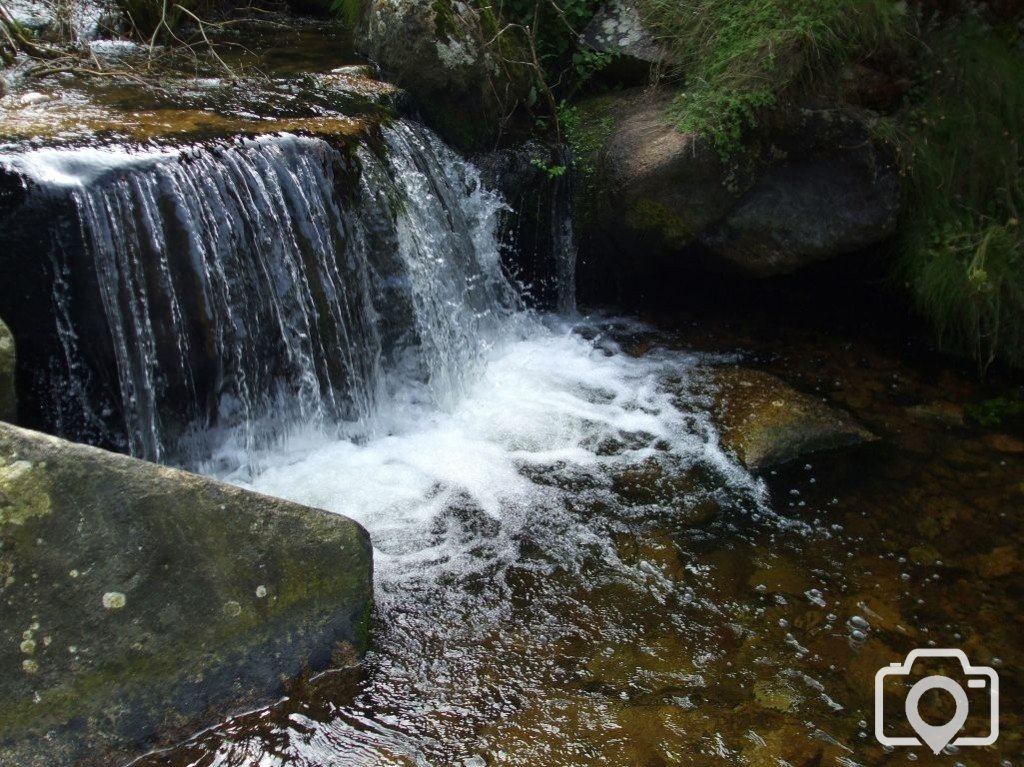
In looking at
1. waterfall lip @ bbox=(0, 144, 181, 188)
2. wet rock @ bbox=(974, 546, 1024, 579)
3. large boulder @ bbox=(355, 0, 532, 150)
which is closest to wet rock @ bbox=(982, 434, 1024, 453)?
wet rock @ bbox=(974, 546, 1024, 579)

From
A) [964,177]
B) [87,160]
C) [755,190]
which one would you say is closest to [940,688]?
[755,190]

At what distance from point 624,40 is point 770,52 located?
3.81 feet

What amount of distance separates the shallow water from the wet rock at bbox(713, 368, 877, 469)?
0.40 feet

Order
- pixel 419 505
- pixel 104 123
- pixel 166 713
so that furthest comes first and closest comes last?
1. pixel 104 123
2. pixel 419 505
3. pixel 166 713

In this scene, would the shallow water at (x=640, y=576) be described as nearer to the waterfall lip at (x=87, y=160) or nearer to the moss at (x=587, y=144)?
the moss at (x=587, y=144)

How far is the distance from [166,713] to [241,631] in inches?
11.8

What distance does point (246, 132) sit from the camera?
4.24 metres

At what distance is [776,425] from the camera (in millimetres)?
4355

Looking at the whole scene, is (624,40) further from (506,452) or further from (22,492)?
(22,492)

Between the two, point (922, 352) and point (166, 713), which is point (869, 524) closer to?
point (922, 352)

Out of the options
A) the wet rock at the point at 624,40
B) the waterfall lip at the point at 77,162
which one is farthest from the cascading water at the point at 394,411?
the wet rock at the point at 624,40

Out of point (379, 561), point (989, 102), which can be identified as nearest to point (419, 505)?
point (379, 561)

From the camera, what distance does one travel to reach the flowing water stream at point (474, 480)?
2762 mm

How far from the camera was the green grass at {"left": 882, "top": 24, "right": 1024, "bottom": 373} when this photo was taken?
4.84m
